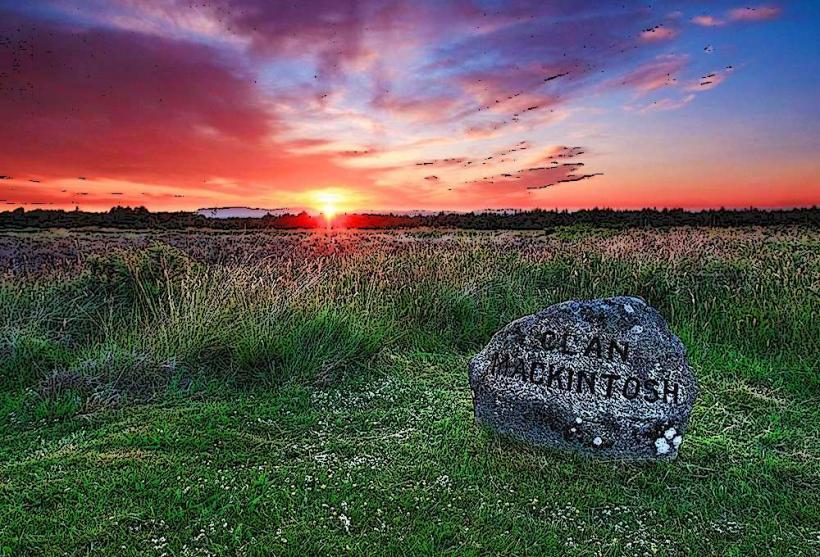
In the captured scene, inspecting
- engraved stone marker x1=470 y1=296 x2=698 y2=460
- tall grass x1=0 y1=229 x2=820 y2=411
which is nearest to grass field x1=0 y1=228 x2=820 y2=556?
tall grass x1=0 y1=229 x2=820 y2=411

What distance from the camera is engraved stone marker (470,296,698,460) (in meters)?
4.99

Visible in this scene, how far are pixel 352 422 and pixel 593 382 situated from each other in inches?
88.8

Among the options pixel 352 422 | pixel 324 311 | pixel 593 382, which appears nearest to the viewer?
pixel 593 382

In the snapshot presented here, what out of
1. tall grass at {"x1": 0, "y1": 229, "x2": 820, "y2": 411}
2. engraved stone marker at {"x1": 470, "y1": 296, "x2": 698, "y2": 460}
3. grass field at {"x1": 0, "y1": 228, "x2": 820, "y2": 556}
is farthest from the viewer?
tall grass at {"x1": 0, "y1": 229, "x2": 820, "y2": 411}

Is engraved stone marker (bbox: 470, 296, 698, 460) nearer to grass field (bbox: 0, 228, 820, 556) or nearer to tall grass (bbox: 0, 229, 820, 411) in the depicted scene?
grass field (bbox: 0, 228, 820, 556)

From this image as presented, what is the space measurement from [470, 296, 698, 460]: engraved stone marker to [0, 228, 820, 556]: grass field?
0.20m

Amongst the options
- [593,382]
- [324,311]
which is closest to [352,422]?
[593,382]

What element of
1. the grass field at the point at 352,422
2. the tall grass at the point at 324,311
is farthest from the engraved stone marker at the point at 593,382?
the tall grass at the point at 324,311

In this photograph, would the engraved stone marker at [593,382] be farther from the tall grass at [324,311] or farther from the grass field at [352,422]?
the tall grass at [324,311]

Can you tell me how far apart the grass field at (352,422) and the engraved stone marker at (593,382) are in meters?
0.20

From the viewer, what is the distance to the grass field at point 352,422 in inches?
157

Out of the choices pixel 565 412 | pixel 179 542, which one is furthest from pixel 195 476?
pixel 565 412

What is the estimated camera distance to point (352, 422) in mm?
5883

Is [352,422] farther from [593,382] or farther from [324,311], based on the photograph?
[324,311]
